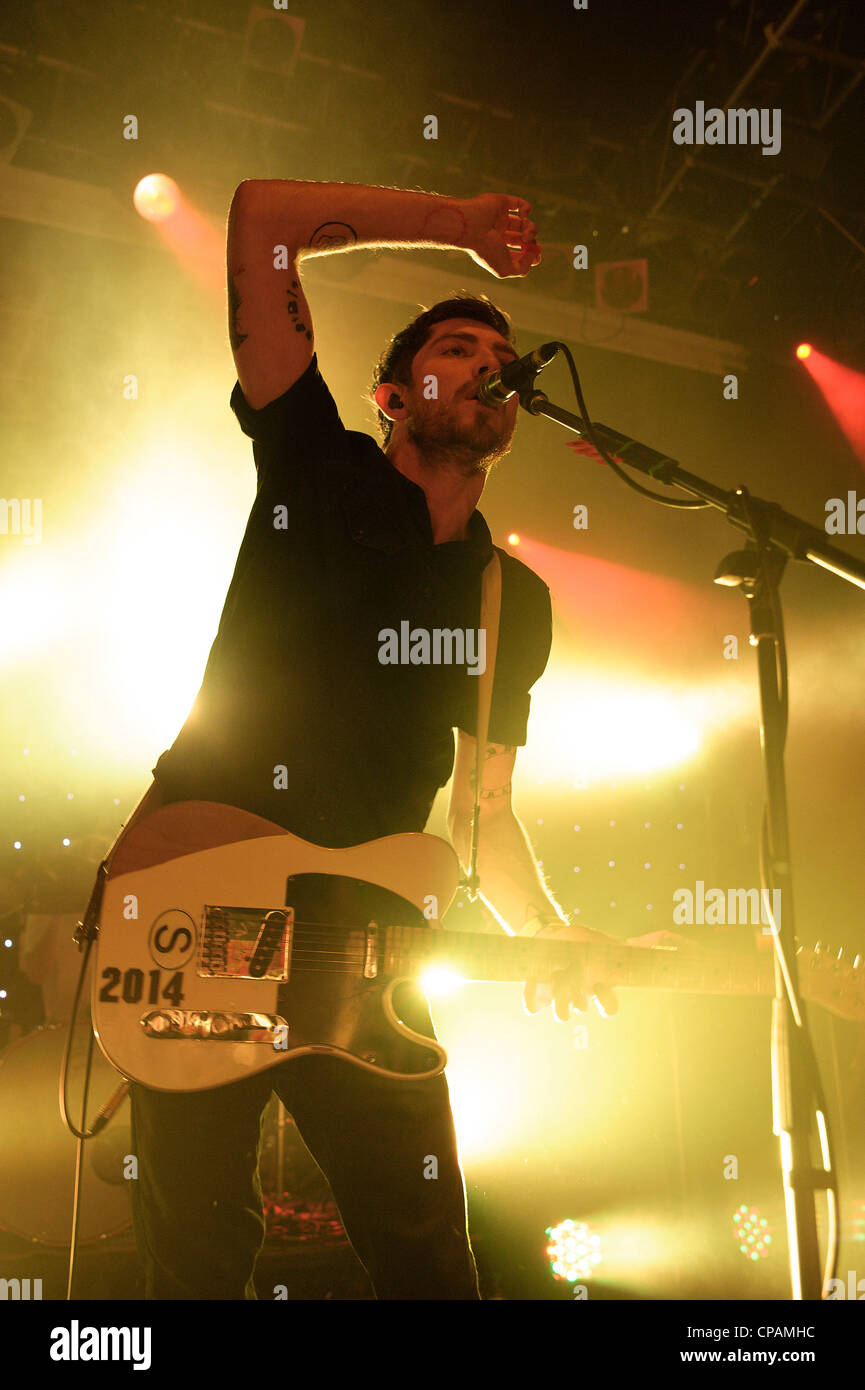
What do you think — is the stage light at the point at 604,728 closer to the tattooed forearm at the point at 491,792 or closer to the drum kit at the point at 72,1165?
the drum kit at the point at 72,1165

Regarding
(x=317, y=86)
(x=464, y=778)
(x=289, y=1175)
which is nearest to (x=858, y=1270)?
(x=289, y=1175)

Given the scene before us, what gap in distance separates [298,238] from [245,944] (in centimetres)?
147

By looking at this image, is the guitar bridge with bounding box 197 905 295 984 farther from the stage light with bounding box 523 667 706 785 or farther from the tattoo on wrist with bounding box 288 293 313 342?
the stage light with bounding box 523 667 706 785

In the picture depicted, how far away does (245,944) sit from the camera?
190 cm

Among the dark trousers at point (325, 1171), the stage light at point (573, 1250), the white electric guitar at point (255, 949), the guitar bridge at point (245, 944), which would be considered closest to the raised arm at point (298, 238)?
the white electric guitar at point (255, 949)

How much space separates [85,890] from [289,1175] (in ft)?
6.16

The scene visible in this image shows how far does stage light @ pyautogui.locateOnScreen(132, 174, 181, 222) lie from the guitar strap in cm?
402

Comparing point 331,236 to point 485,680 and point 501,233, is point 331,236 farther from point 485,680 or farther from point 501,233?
point 485,680

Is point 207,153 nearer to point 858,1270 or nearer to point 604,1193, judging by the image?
point 604,1193

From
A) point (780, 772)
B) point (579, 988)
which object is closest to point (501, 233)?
point (780, 772)

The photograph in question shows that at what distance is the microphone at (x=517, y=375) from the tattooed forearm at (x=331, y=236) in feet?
1.54

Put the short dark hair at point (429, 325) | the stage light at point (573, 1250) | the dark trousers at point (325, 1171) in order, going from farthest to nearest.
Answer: the stage light at point (573, 1250), the short dark hair at point (429, 325), the dark trousers at point (325, 1171)

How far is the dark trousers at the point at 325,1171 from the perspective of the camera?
5.59 ft

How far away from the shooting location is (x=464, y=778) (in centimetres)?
261
